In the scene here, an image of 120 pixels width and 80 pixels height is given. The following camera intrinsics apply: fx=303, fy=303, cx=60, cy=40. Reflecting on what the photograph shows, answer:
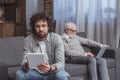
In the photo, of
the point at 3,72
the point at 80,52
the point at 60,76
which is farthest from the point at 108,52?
the point at 3,72

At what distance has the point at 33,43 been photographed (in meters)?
3.23

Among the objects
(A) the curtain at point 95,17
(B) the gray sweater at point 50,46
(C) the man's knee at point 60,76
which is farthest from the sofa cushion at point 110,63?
(C) the man's knee at point 60,76

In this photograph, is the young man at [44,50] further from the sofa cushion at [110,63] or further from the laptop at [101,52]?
the sofa cushion at [110,63]

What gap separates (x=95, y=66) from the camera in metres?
3.93

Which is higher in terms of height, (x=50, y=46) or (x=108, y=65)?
(x=50, y=46)

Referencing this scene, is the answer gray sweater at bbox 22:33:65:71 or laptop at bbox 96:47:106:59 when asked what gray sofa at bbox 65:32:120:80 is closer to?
laptop at bbox 96:47:106:59

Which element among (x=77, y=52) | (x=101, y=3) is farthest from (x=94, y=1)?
(x=77, y=52)

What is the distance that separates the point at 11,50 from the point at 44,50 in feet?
2.75

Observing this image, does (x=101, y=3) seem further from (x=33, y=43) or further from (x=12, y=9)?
(x=33, y=43)

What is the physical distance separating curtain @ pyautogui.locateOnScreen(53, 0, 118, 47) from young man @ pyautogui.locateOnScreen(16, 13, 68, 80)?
2.16 metres

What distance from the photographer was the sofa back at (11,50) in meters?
3.85

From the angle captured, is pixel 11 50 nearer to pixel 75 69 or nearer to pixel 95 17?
pixel 75 69

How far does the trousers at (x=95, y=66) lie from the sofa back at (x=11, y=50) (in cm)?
74

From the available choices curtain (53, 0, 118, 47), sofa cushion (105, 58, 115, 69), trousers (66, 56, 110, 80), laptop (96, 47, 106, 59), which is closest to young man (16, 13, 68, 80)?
trousers (66, 56, 110, 80)
